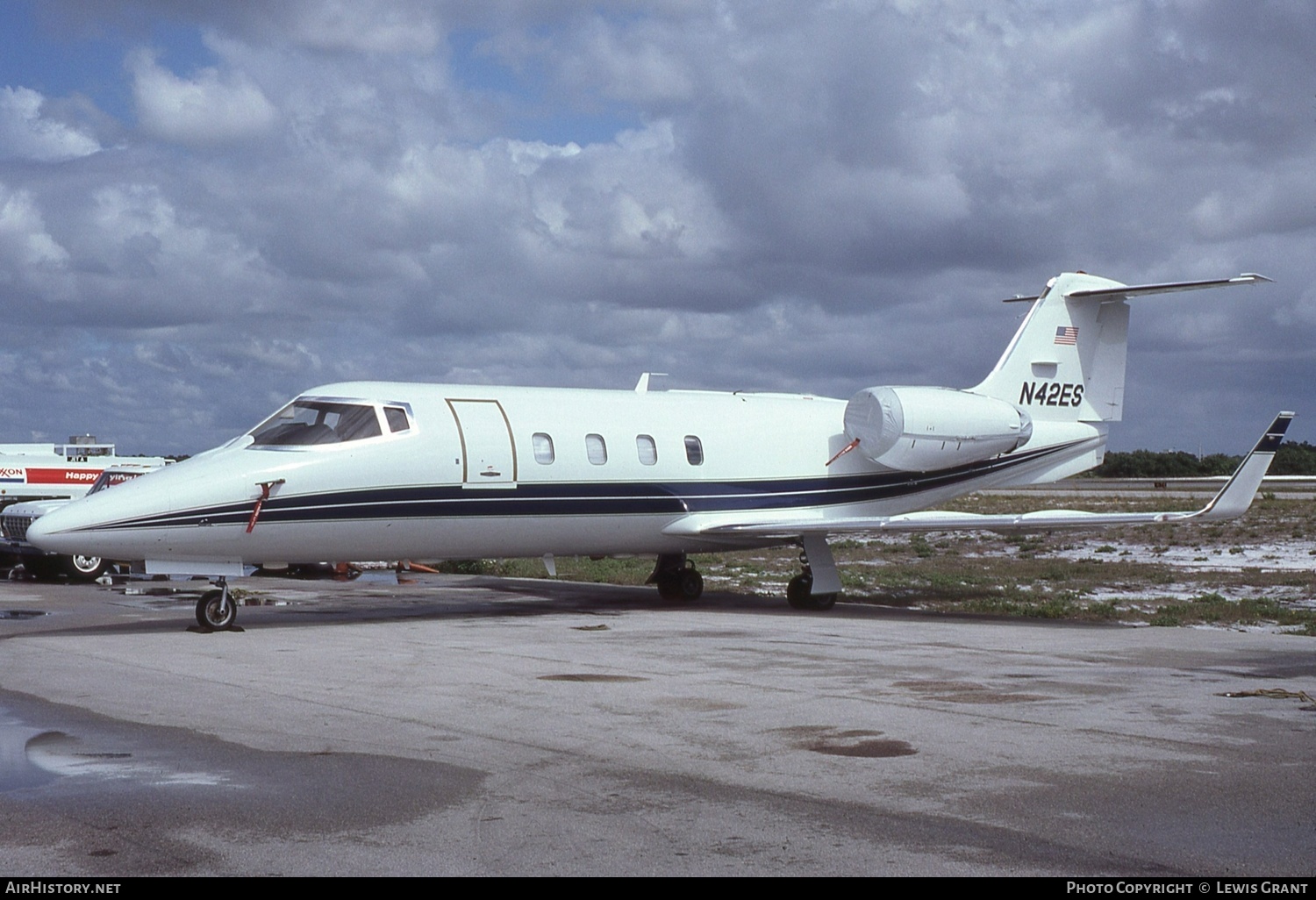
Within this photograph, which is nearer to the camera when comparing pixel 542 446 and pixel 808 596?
pixel 542 446

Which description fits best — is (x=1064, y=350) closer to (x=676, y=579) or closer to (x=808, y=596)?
(x=808, y=596)

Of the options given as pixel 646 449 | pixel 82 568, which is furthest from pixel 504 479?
pixel 82 568

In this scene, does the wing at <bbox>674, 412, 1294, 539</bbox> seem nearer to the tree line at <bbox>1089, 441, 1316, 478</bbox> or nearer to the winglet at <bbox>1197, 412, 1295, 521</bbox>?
the winglet at <bbox>1197, 412, 1295, 521</bbox>

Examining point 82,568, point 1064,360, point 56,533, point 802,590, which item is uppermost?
point 1064,360

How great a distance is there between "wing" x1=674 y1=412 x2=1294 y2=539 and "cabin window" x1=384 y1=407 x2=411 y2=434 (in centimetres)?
503

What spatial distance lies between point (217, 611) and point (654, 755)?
370 inches

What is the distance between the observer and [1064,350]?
23.5 meters

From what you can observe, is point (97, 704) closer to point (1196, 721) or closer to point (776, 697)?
point (776, 697)

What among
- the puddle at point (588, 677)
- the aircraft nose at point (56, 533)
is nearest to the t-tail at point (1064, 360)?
the puddle at point (588, 677)

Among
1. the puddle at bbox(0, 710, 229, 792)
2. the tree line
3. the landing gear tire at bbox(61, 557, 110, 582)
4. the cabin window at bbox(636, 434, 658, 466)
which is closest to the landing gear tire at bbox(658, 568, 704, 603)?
the cabin window at bbox(636, 434, 658, 466)

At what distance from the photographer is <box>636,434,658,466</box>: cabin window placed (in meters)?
19.9

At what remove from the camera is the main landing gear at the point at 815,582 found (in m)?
20.6

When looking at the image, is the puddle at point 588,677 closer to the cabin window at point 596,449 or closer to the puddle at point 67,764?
the puddle at point 67,764

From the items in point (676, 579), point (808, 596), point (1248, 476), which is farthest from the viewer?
point (676, 579)
